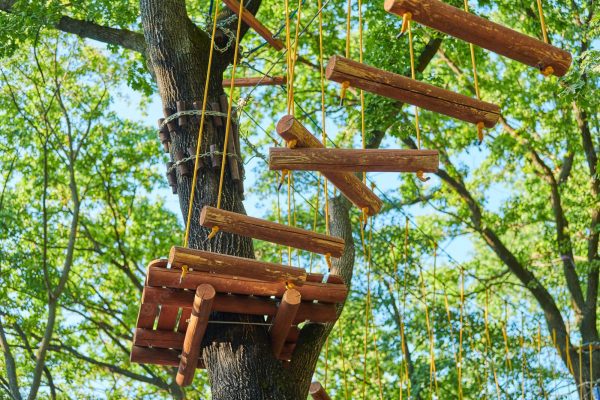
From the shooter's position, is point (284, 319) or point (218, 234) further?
point (218, 234)

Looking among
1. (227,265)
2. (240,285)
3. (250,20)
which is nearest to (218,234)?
(240,285)

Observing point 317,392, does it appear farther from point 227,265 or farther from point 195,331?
point 227,265

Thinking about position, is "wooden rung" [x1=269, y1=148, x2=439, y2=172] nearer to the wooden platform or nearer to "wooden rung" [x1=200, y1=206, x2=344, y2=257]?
"wooden rung" [x1=200, y1=206, x2=344, y2=257]

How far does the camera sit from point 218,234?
418cm

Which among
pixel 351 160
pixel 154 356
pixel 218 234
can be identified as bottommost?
pixel 154 356

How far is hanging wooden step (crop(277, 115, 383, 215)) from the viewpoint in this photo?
3.00 m

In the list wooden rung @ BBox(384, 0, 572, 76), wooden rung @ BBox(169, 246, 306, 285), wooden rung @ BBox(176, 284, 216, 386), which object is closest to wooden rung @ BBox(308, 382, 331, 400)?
wooden rung @ BBox(176, 284, 216, 386)

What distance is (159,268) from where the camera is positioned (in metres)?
3.42

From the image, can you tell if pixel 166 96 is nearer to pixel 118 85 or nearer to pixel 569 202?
pixel 118 85

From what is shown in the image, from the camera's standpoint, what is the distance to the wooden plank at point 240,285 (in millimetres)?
3418

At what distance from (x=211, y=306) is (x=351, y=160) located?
0.90 m

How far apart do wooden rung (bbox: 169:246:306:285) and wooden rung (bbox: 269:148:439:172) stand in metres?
0.49

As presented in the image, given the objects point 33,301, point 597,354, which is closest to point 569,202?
point 597,354

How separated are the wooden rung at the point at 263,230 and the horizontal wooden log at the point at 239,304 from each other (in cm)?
39
